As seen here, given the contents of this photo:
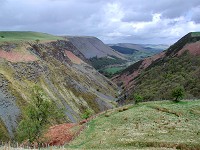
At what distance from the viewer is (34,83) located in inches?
5866

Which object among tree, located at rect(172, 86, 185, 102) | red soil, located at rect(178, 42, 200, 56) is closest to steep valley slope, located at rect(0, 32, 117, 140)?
tree, located at rect(172, 86, 185, 102)

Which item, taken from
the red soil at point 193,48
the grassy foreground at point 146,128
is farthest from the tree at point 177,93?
the red soil at point 193,48

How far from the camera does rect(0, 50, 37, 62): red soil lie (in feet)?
507

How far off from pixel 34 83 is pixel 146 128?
9919 centimetres

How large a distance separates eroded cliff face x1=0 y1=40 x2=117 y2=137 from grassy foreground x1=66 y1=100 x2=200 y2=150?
175 feet

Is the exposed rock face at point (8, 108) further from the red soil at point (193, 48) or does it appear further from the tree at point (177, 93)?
the red soil at point (193, 48)

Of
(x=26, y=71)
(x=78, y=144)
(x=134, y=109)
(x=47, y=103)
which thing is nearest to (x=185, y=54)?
(x=26, y=71)

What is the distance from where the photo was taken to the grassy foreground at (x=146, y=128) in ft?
162

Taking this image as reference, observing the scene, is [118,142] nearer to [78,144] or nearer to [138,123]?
[78,144]

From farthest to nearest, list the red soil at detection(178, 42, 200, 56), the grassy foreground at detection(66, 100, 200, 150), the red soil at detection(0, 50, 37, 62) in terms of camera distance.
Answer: the red soil at detection(178, 42, 200, 56), the red soil at detection(0, 50, 37, 62), the grassy foreground at detection(66, 100, 200, 150)

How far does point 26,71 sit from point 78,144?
10392 cm

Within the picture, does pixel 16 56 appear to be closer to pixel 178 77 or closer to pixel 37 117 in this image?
pixel 178 77

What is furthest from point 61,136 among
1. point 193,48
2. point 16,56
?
point 193,48

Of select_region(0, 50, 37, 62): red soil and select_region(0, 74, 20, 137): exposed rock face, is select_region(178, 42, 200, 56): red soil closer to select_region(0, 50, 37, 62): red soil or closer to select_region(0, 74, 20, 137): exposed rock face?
select_region(0, 50, 37, 62): red soil
